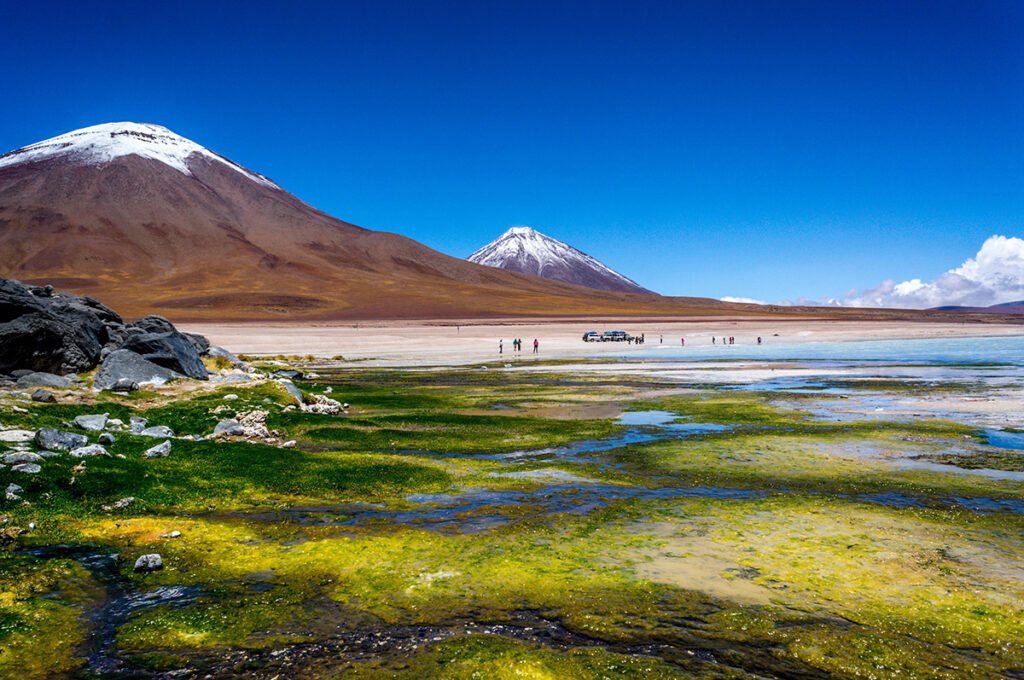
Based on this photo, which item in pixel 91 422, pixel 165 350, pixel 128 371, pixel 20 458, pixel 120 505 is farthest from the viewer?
pixel 165 350

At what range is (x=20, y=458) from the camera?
13195mm

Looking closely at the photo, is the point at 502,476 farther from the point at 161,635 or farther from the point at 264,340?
the point at 264,340

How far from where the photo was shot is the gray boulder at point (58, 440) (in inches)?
581

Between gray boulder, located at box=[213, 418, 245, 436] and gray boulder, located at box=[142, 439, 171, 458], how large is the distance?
3.95 meters

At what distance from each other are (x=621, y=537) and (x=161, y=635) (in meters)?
6.99

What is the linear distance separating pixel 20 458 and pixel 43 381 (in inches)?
478

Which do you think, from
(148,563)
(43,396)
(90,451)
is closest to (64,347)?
(43,396)

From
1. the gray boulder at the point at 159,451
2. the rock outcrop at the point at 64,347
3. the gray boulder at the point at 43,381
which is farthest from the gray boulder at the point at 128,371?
the gray boulder at the point at 159,451

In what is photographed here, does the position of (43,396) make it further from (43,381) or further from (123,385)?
(123,385)

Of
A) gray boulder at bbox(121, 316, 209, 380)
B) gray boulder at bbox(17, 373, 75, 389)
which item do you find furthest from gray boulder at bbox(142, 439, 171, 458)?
gray boulder at bbox(121, 316, 209, 380)

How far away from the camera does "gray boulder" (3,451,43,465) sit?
43.0ft

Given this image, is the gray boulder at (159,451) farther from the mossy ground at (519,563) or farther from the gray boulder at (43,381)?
the gray boulder at (43,381)

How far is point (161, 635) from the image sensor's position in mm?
8125

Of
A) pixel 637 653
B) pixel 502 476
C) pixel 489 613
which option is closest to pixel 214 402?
pixel 502 476
